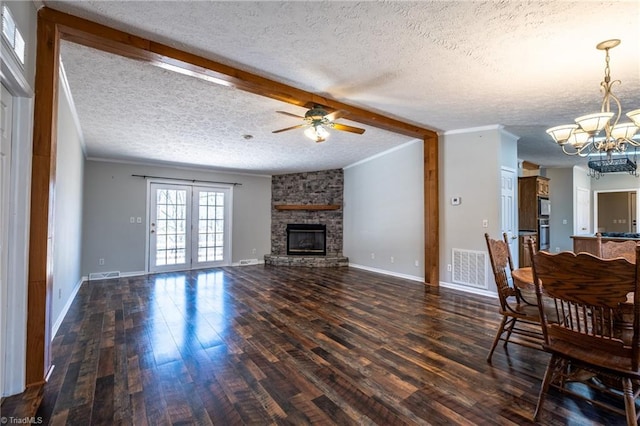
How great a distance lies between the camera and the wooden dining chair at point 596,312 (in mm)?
1367

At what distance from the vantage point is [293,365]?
2.24 m

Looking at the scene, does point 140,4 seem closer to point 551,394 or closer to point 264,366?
point 264,366

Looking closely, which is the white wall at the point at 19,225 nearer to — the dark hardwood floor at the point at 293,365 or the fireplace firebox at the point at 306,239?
the dark hardwood floor at the point at 293,365

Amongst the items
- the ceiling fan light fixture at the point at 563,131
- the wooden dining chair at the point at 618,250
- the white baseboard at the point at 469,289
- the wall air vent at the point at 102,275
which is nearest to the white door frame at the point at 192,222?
the wall air vent at the point at 102,275

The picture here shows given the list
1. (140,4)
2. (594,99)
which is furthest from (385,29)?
(594,99)

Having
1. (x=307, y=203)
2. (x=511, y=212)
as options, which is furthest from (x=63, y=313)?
(x=511, y=212)

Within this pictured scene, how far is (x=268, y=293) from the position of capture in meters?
4.43

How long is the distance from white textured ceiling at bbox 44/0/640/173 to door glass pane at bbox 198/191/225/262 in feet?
8.56

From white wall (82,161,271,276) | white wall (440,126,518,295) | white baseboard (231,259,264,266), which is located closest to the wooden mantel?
white baseboard (231,259,264,266)

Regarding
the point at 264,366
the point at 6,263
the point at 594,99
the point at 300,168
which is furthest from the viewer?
the point at 300,168

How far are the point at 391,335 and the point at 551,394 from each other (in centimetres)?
124

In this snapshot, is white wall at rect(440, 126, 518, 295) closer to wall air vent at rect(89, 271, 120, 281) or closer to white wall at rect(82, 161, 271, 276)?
white wall at rect(82, 161, 271, 276)

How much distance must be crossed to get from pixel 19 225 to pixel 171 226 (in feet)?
16.0

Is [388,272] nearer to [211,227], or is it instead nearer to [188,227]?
[211,227]
